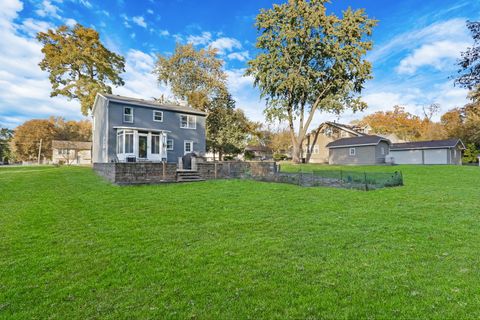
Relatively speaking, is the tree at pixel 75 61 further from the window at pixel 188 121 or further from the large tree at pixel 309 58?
the large tree at pixel 309 58

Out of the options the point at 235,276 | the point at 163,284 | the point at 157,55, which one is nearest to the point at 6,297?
the point at 163,284

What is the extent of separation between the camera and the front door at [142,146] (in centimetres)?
1980

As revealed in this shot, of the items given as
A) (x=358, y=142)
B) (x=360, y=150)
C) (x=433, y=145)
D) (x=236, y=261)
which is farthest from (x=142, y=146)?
(x=433, y=145)

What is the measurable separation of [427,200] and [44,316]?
35.7 ft

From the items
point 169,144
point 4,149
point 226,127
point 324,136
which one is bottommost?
point 169,144

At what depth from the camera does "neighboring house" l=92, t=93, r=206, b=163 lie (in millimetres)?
19531

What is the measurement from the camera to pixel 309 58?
29438 mm

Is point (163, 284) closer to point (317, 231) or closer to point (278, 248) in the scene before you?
point (278, 248)

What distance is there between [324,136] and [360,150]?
7569mm

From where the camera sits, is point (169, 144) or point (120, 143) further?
point (169, 144)

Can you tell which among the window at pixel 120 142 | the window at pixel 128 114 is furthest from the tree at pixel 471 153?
the window at pixel 120 142

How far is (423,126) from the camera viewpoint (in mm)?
56125

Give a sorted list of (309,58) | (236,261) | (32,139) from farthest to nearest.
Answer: (32,139) → (309,58) → (236,261)

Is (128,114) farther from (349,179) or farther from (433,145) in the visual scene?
(433,145)
